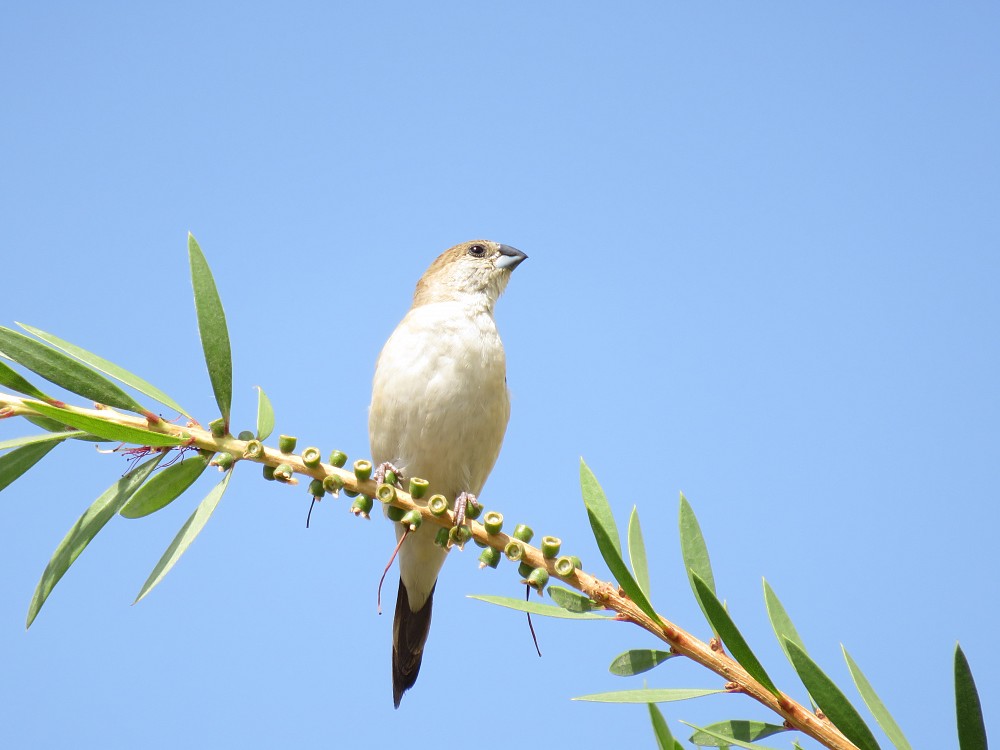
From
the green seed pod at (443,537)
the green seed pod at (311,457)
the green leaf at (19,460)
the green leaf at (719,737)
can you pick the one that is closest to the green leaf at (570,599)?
the green leaf at (719,737)

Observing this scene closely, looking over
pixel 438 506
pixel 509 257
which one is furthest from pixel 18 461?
pixel 509 257

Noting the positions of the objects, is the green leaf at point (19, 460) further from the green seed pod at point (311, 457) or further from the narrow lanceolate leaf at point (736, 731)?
the narrow lanceolate leaf at point (736, 731)

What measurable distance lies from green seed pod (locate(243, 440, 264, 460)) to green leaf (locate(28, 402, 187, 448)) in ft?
0.45

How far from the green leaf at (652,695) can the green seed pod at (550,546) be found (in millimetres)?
260

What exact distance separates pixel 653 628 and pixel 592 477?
0.32 m

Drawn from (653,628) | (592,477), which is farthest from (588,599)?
(592,477)

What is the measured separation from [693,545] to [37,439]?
4.11 ft

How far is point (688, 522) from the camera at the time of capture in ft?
5.57

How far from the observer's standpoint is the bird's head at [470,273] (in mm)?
4898

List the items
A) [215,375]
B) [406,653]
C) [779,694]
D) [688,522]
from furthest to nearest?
[406,653] → [215,375] → [688,522] → [779,694]

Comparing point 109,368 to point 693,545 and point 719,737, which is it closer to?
point 693,545

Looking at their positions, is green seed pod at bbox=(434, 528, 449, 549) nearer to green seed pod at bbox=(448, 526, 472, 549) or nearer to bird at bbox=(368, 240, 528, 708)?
green seed pod at bbox=(448, 526, 472, 549)

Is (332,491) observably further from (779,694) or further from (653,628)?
(779,694)

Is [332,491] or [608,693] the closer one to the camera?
[608,693]
